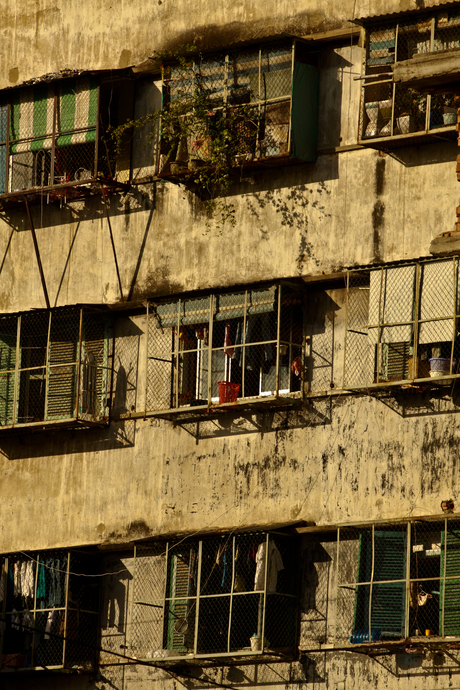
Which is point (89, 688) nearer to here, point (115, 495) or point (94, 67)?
point (115, 495)

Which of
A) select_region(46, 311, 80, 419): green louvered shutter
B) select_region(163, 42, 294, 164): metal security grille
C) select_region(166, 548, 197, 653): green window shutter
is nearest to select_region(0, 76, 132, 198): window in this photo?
select_region(163, 42, 294, 164): metal security grille

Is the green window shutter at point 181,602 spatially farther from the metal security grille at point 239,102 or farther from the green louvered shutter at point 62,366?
the metal security grille at point 239,102

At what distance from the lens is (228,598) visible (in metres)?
20.5

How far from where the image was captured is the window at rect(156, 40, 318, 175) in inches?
848

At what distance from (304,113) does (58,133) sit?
4434 mm

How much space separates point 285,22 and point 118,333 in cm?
551

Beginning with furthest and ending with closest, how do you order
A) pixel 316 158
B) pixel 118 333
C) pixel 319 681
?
pixel 118 333
pixel 316 158
pixel 319 681

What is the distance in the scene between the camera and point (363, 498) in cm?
2011

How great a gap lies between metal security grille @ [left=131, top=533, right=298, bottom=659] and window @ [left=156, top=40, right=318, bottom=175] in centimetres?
568

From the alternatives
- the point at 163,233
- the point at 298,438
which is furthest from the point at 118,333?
the point at 298,438

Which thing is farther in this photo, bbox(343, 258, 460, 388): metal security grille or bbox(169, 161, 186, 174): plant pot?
bbox(169, 161, 186, 174): plant pot

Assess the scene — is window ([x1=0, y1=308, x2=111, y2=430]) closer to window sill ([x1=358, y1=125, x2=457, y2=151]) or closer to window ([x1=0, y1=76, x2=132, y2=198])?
window ([x1=0, y1=76, x2=132, y2=198])

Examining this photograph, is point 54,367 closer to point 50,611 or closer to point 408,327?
point 50,611

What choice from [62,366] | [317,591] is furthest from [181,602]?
[62,366]
